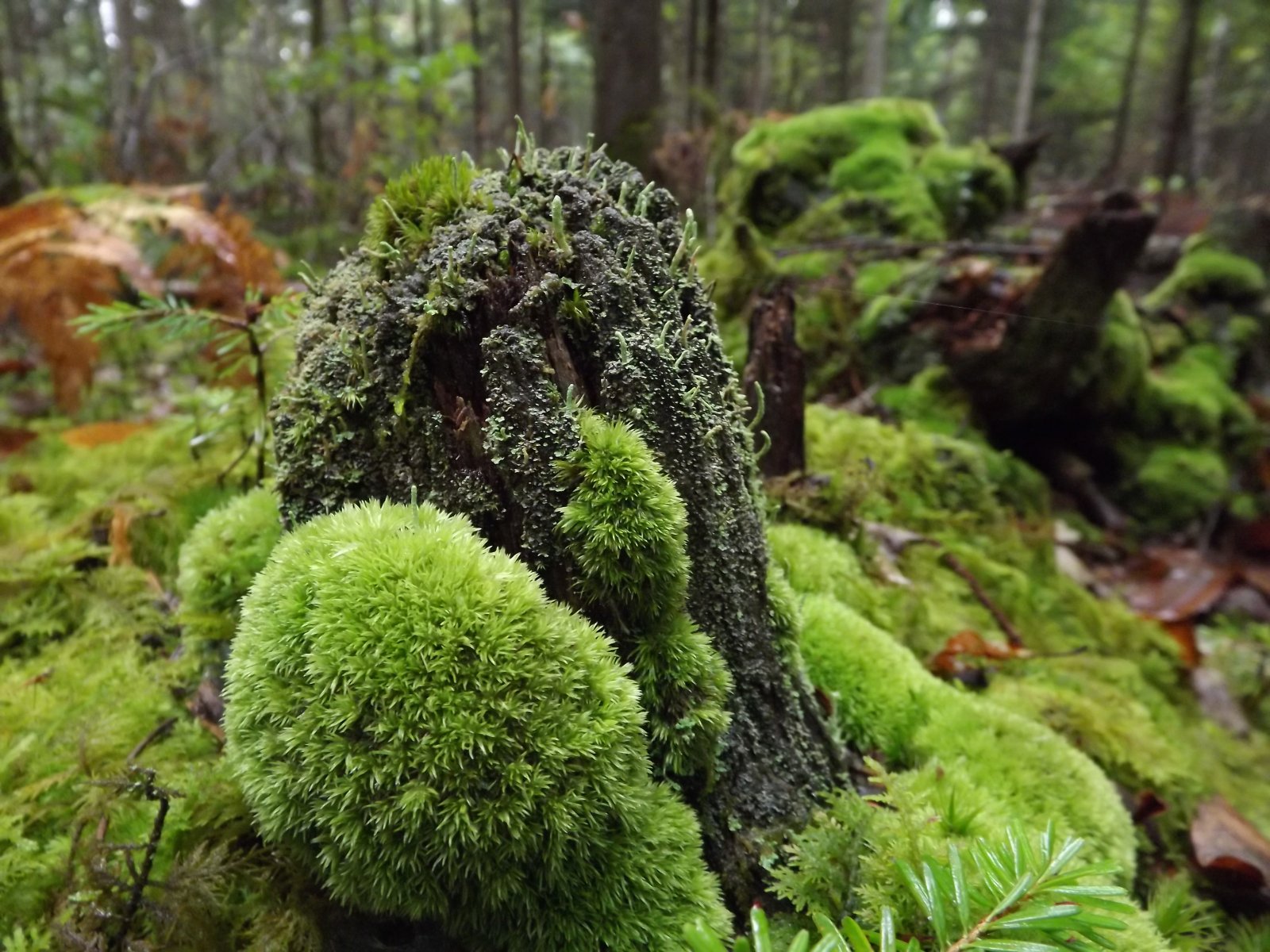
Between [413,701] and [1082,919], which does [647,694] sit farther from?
[1082,919]

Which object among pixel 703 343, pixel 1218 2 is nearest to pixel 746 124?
pixel 703 343

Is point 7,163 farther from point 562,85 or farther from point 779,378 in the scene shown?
point 562,85

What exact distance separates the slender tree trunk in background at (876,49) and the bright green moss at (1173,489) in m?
7.86

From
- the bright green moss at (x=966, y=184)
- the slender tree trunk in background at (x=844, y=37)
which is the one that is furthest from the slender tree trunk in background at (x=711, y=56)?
the slender tree trunk in background at (x=844, y=37)

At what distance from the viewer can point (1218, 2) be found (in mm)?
15875

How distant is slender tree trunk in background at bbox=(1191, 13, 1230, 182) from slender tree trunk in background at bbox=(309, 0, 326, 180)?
1953cm

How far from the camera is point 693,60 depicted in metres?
9.77

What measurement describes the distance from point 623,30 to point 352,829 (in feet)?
24.7

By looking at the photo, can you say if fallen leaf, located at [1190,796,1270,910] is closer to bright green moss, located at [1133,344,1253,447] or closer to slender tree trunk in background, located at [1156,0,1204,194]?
bright green moss, located at [1133,344,1253,447]

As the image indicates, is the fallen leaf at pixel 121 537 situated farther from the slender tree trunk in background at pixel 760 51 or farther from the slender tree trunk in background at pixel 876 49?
the slender tree trunk in background at pixel 760 51

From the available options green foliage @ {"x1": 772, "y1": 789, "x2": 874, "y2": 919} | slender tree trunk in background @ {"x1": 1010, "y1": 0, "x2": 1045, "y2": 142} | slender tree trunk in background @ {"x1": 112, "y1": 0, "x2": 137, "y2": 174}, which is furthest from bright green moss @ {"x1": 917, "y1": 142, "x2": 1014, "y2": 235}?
slender tree trunk in background @ {"x1": 1010, "y1": 0, "x2": 1045, "y2": 142}

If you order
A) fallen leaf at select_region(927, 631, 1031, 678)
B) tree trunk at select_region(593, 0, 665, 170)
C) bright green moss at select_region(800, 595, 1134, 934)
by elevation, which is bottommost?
fallen leaf at select_region(927, 631, 1031, 678)

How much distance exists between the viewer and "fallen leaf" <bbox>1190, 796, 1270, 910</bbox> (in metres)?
2.27

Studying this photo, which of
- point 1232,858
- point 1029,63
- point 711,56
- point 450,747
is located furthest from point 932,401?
point 1029,63
